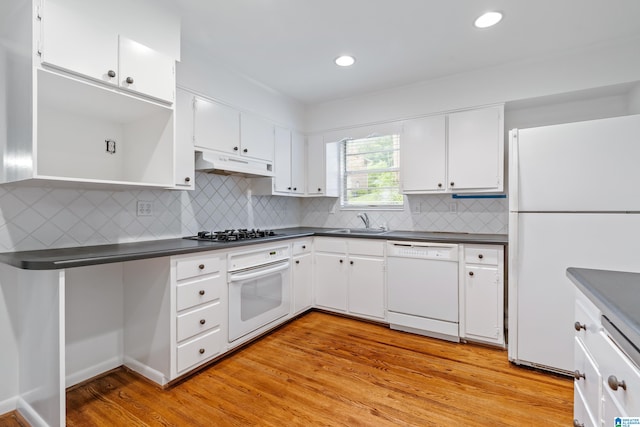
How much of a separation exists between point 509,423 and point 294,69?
3049 millimetres

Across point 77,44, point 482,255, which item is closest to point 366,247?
point 482,255

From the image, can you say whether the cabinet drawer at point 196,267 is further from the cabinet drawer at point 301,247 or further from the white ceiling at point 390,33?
the white ceiling at point 390,33

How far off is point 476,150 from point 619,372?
2.33m

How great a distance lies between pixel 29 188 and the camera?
179 cm

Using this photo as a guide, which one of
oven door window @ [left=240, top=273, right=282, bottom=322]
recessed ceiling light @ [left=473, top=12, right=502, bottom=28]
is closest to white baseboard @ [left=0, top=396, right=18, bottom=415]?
oven door window @ [left=240, top=273, right=282, bottom=322]

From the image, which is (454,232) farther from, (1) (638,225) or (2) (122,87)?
(2) (122,87)

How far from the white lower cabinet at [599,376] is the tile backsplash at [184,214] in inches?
76.6

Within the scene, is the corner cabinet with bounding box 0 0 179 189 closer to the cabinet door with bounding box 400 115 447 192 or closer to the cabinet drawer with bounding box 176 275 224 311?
the cabinet drawer with bounding box 176 275 224 311

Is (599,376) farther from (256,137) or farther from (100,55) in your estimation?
(256,137)

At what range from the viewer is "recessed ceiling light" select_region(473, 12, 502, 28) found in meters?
2.04

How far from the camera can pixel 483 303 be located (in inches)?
99.0

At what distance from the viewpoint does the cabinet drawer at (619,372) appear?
75 centimetres

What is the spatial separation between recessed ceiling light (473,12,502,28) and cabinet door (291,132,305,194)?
2120mm

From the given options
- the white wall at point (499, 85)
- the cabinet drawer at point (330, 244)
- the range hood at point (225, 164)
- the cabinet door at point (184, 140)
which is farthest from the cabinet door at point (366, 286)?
the cabinet door at point (184, 140)
